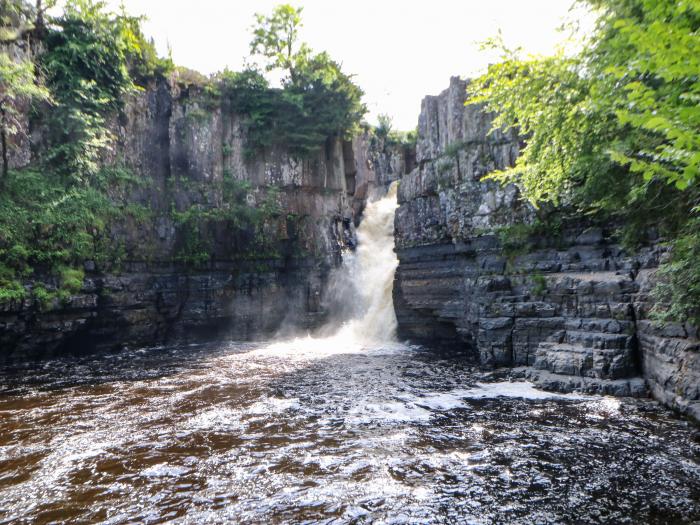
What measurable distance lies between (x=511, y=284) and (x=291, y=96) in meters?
19.0

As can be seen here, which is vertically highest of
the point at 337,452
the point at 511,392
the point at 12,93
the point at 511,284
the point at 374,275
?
the point at 12,93

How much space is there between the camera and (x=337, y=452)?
303 inches

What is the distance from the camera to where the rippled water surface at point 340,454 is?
5.75 metres

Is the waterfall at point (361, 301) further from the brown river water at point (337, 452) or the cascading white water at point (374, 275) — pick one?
the brown river water at point (337, 452)

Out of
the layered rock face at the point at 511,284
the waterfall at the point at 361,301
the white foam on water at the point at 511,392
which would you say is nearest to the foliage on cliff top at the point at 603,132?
the layered rock face at the point at 511,284

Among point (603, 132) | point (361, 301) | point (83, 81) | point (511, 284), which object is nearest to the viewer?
point (603, 132)

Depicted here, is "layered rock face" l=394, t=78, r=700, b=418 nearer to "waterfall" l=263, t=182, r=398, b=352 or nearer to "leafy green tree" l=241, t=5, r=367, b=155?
"waterfall" l=263, t=182, r=398, b=352

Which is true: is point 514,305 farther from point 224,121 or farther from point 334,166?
point 224,121

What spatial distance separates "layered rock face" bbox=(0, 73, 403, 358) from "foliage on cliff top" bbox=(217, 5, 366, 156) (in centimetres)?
103

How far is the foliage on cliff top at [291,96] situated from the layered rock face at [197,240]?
103cm

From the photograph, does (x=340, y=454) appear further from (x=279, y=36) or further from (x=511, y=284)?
(x=279, y=36)

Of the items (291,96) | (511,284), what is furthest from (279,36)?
(511,284)

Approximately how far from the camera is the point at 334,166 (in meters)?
30.8

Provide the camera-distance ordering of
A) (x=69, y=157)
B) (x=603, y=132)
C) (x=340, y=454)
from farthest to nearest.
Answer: (x=69, y=157) < (x=603, y=132) < (x=340, y=454)
